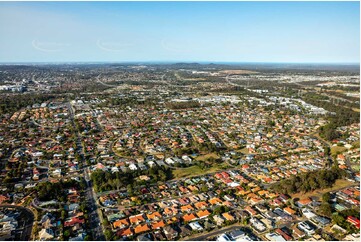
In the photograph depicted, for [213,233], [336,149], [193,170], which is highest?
[336,149]

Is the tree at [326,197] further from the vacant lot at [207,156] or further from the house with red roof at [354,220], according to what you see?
the vacant lot at [207,156]

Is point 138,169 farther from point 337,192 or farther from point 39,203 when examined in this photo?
point 337,192

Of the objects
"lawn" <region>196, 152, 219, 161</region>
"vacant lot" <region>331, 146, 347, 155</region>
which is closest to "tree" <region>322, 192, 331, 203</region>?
"lawn" <region>196, 152, 219, 161</region>

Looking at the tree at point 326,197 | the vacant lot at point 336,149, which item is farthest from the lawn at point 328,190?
the vacant lot at point 336,149

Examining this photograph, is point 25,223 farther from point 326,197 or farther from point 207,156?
point 326,197

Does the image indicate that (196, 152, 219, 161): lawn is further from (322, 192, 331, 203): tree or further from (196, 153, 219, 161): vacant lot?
(322, 192, 331, 203): tree

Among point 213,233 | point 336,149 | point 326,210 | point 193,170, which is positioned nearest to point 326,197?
point 326,210

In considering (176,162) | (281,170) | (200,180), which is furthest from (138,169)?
(281,170)

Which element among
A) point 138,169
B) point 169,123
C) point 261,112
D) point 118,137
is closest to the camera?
point 138,169
